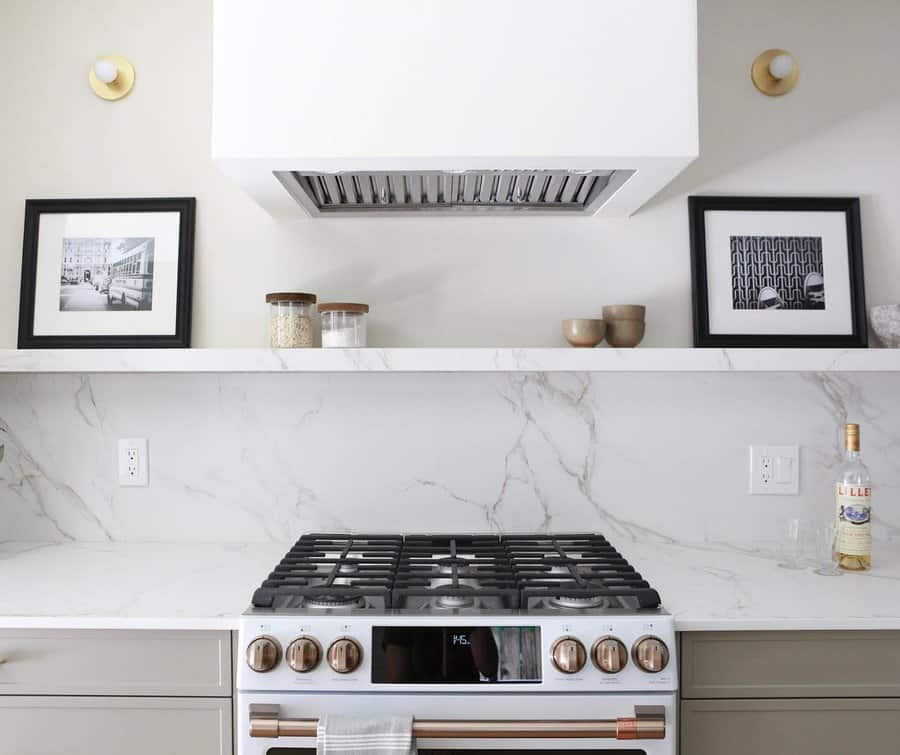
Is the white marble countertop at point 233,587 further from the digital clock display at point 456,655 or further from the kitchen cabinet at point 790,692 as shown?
the digital clock display at point 456,655

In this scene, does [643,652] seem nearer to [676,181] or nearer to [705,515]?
[705,515]

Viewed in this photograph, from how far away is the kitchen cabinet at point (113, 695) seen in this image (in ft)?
4.63

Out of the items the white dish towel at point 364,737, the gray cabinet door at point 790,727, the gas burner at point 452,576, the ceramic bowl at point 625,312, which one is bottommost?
the gray cabinet door at point 790,727

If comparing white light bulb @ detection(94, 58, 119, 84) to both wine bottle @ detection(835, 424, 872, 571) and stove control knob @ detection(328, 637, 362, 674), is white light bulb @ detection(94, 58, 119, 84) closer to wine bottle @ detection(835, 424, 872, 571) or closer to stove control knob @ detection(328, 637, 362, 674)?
stove control knob @ detection(328, 637, 362, 674)

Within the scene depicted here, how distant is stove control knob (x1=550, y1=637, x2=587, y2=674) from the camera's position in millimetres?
1319

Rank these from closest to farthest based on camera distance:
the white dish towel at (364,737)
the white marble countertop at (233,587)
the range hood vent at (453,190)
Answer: the white dish towel at (364,737) < the white marble countertop at (233,587) < the range hood vent at (453,190)

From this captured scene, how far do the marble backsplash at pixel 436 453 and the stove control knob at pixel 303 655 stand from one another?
66 cm

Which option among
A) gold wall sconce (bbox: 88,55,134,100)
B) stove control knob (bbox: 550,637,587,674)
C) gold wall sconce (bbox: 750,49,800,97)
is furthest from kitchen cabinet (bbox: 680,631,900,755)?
gold wall sconce (bbox: 88,55,134,100)

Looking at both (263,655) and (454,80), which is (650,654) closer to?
(263,655)

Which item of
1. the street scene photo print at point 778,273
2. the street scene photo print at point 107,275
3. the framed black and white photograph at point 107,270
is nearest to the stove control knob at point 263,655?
the framed black and white photograph at point 107,270

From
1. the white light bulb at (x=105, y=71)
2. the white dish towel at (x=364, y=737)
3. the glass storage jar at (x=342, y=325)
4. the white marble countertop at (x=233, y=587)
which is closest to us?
the white dish towel at (x=364, y=737)

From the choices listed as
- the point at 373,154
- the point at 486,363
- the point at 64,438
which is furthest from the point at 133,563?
the point at 373,154

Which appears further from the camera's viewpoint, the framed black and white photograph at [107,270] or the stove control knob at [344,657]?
the framed black and white photograph at [107,270]

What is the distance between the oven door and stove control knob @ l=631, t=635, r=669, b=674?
6 centimetres
